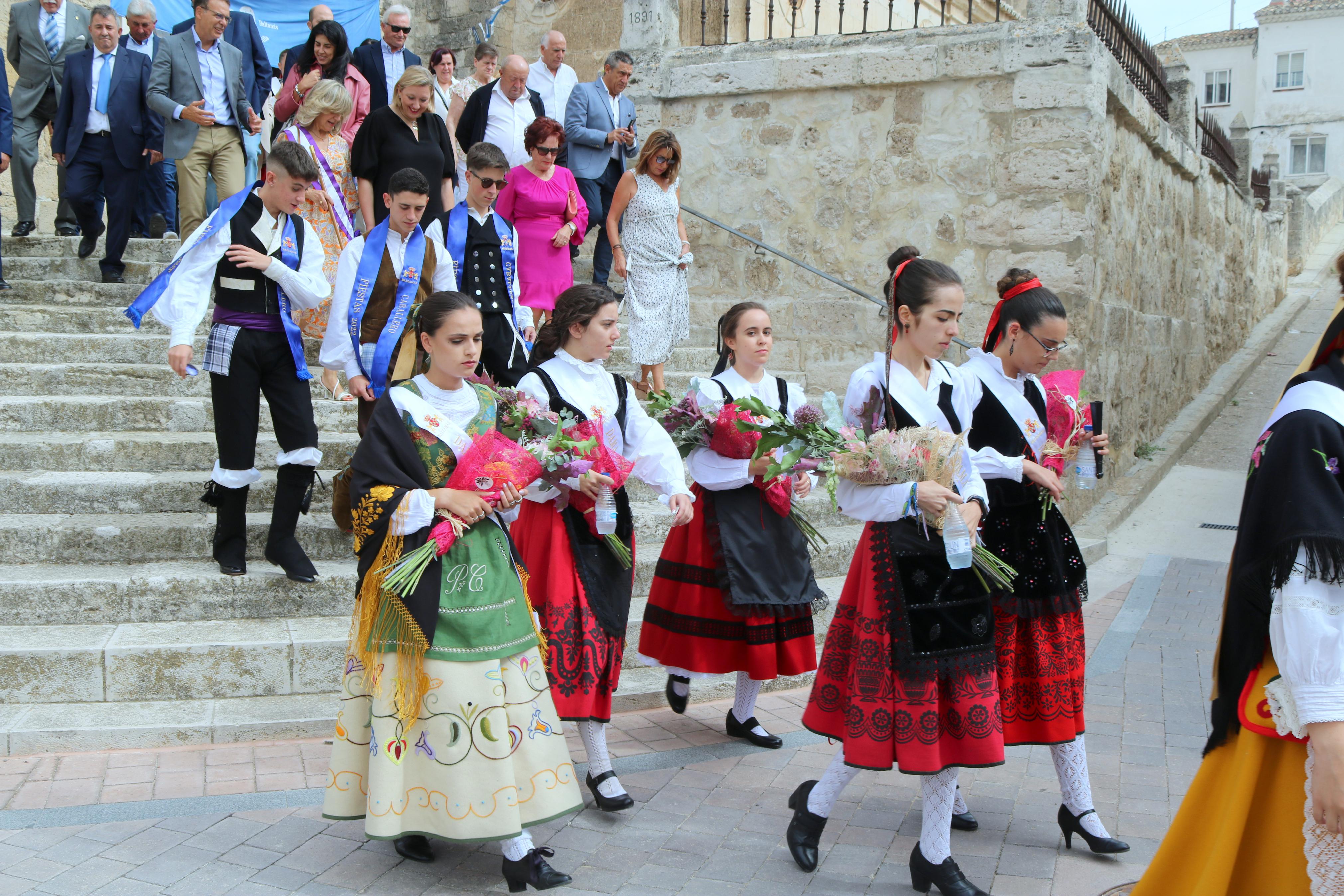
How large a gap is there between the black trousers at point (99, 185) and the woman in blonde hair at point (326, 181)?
81.3 inches

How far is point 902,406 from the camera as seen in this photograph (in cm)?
376

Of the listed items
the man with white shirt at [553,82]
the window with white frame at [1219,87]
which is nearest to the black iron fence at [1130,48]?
the man with white shirt at [553,82]

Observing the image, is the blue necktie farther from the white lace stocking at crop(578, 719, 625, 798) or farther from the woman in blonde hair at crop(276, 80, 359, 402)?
the white lace stocking at crop(578, 719, 625, 798)

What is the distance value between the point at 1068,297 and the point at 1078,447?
16.1ft

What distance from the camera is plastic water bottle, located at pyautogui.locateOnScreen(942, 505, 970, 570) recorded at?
11.2 feet

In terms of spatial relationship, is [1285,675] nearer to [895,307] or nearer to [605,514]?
[895,307]

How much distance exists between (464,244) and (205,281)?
1450mm

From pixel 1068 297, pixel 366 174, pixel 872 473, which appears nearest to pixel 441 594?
pixel 872 473

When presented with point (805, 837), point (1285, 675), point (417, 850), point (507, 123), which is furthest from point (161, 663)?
point (507, 123)

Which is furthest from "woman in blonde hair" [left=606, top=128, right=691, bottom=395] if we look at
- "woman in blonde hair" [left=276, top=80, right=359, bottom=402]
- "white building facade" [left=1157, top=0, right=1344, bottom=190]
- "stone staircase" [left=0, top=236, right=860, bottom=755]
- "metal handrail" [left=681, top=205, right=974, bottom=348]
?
"white building facade" [left=1157, top=0, right=1344, bottom=190]

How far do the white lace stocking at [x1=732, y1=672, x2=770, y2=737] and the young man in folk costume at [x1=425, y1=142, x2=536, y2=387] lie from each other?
7.01 ft

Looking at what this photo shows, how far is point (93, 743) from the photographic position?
15.6 ft

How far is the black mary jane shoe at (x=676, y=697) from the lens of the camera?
5.21 meters

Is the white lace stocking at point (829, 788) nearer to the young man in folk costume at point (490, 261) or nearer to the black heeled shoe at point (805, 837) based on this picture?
the black heeled shoe at point (805, 837)
